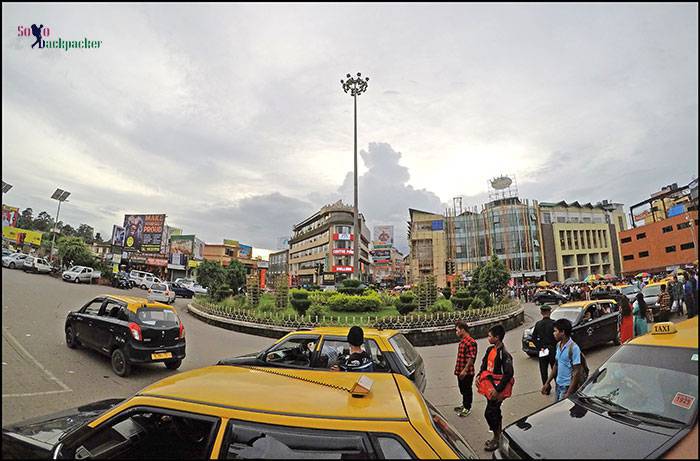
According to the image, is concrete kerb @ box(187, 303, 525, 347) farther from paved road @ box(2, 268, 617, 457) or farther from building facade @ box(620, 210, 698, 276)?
building facade @ box(620, 210, 698, 276)

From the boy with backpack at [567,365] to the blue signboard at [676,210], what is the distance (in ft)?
9.60

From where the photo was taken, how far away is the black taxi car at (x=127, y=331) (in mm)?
6684

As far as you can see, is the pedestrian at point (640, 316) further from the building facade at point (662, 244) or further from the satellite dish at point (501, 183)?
the satellite dish at point (501, 183)

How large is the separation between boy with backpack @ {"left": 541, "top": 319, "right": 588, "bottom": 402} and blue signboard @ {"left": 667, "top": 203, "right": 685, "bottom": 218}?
2927mm

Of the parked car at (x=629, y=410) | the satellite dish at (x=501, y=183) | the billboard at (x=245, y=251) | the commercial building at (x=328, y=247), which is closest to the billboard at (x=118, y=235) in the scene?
the commercial building at (x=328, y=247)

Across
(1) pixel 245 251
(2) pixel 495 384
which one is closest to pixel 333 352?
(2) pixel 495 384

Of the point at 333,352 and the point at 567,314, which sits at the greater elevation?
the point at 567,314

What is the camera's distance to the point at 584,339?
28.9ft

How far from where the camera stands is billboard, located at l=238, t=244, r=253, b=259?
262 feet

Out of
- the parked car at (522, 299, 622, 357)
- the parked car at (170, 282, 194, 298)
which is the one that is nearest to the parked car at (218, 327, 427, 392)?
the parked car at (522, 299, 622, 357)

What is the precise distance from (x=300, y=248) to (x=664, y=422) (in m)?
73.8

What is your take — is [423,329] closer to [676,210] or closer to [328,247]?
[676,210]

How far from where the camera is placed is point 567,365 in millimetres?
4488

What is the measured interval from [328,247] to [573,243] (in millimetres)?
39879
